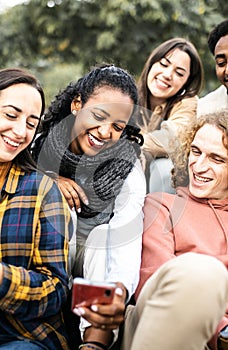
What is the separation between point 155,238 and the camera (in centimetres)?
241

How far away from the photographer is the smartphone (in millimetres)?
1924

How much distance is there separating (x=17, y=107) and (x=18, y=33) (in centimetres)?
698

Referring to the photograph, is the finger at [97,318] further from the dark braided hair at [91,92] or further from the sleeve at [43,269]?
the dark braided hair at [91,92]

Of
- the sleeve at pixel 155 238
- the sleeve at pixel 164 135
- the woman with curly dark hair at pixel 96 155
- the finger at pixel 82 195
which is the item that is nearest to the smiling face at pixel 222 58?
the sleeve at pixel 164 135

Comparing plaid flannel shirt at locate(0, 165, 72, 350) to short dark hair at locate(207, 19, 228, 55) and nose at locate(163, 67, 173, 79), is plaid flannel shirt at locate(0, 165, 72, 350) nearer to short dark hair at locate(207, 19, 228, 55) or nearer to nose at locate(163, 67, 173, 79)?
nose at locate(163, 67, 173, 79)

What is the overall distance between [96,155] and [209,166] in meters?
0.49

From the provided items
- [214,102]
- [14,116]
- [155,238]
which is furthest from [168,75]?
[14,116]

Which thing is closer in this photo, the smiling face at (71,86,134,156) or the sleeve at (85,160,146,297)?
the sleeve at (85,160,146,297)

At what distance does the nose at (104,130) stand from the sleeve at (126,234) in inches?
8.1

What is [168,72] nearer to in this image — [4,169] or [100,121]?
[100,121]

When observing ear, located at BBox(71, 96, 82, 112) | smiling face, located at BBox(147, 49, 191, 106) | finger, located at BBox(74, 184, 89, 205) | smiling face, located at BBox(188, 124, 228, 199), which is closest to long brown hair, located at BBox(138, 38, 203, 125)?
smiling face, located at BBox(147, 49, 191, 106)

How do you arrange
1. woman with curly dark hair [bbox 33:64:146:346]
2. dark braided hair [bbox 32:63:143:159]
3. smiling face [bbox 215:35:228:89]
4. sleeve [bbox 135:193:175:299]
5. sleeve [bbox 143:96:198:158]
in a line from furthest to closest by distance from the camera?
smiling face [bbox 215:35:228:89]
sleeve [bbox 143:96:198:158]
dark braided hair [bbox 32:63:143:159]
woman with curly dark hair [bbox 33:64:146:346]
sleeve [bbox 135:193:175:299]

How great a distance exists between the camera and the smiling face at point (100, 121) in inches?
101

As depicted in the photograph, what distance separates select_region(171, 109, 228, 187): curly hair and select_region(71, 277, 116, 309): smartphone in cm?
91
